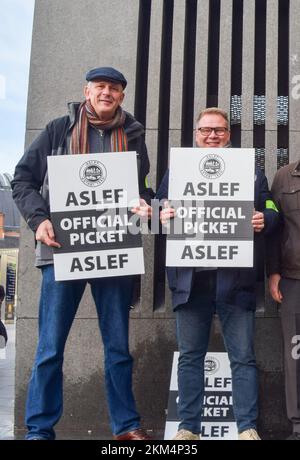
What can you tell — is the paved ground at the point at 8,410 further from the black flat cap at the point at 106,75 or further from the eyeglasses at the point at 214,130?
the black flat cap at the point at 106,75

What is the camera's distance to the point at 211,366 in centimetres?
505

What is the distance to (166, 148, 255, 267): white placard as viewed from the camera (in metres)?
4.09

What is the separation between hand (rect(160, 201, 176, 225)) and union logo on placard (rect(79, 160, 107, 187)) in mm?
470

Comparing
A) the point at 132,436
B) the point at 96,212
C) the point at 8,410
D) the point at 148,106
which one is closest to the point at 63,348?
the point at 132,436

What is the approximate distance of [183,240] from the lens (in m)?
4.11

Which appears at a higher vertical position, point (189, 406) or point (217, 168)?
point (217, 168)

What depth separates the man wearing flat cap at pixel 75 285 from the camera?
3.75 m

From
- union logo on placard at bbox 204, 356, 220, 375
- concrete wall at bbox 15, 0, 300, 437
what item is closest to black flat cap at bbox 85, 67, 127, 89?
concrete wall at bbox 15, 0, 300, 437

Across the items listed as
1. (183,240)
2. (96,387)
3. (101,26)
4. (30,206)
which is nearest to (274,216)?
(183,240)

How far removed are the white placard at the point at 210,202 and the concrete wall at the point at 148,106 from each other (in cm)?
157

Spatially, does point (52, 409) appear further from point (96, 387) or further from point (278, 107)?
point (278, 107)

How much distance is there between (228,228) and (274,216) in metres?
0.34

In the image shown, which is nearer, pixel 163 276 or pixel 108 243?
pixel 108 243

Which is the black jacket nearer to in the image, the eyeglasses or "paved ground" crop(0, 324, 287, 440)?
the eyeglasses
